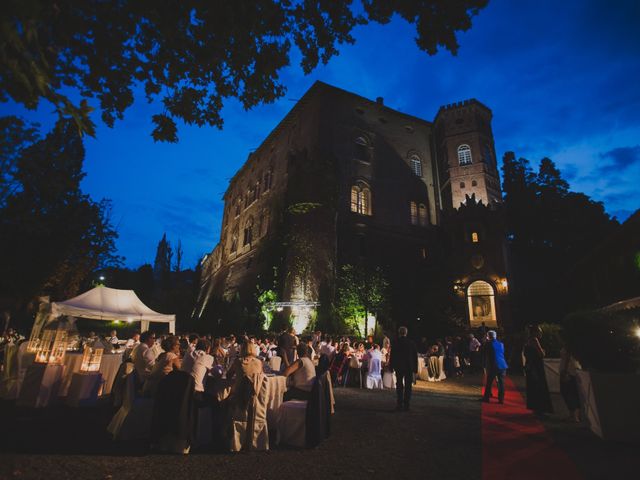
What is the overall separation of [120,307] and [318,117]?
20.1 m

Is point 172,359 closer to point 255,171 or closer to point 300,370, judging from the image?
point 300,370

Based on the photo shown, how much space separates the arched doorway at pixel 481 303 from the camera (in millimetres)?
23797

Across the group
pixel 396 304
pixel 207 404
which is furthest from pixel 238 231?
pixel 207 404

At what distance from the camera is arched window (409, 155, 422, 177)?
29688 mm

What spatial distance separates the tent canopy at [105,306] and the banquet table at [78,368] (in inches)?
161

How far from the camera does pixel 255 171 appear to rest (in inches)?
1387

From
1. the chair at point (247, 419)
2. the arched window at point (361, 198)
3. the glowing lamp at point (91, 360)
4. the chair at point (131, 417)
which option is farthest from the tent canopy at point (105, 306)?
the arched window at point (361, 198)

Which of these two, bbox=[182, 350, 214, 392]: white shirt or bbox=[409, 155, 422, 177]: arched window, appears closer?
bbox=[182, 350, 214, 392]: white shirt

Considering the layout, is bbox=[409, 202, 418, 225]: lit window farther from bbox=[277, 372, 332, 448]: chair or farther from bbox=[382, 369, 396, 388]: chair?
bbox=[277, 372, 332, 448]: chair

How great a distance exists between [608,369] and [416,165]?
26966 mm

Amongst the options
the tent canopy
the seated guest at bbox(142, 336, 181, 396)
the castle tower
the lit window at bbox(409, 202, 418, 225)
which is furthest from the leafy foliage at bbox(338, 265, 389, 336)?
the seated guest at bbox(142, 336, 181, 396)

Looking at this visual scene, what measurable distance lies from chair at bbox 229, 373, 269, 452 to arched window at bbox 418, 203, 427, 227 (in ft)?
83.6

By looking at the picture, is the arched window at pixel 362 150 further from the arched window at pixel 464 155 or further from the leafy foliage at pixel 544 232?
the leafy foliage at pixel 544 232

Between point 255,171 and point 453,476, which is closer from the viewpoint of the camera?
point 453,476
